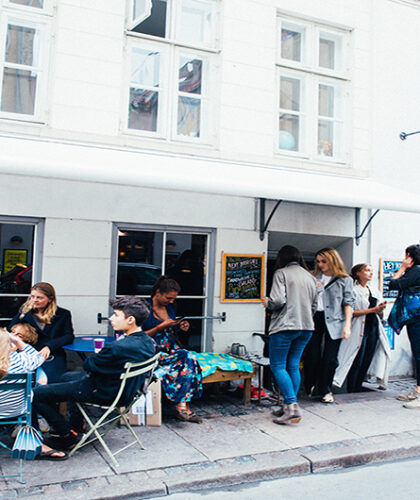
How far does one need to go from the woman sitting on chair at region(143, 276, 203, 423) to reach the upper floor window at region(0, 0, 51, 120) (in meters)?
2.43

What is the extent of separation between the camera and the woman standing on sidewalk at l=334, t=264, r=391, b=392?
607 centimetres

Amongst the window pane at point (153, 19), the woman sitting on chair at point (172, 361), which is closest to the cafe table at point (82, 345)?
the woman sitting on chair at point (172, 361)

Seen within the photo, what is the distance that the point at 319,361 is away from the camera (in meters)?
6.24

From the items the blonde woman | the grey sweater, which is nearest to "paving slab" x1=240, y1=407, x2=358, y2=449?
the blonde woman

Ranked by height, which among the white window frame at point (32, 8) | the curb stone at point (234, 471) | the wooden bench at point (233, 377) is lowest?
the curb stone at point (234, 471)

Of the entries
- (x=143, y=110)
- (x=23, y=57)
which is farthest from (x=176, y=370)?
(x=23, y=57)

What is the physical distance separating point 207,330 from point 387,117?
394cm

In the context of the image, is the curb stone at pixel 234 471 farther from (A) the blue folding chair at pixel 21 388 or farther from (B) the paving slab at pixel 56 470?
(A) the blue folding chair at pixel 21 388

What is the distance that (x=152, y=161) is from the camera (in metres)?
5.29

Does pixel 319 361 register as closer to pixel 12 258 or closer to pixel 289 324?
pixel 289 324

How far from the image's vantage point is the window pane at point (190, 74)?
6566mm

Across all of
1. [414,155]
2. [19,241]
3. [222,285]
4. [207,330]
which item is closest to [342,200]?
[222,285]

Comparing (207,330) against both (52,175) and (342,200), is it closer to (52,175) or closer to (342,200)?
(342,200)

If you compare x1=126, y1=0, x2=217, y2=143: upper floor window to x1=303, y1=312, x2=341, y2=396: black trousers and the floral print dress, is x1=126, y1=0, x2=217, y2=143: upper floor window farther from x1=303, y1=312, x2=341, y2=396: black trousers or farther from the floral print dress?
x1=303, y1=312, x2=341, y2=396: black trousers
